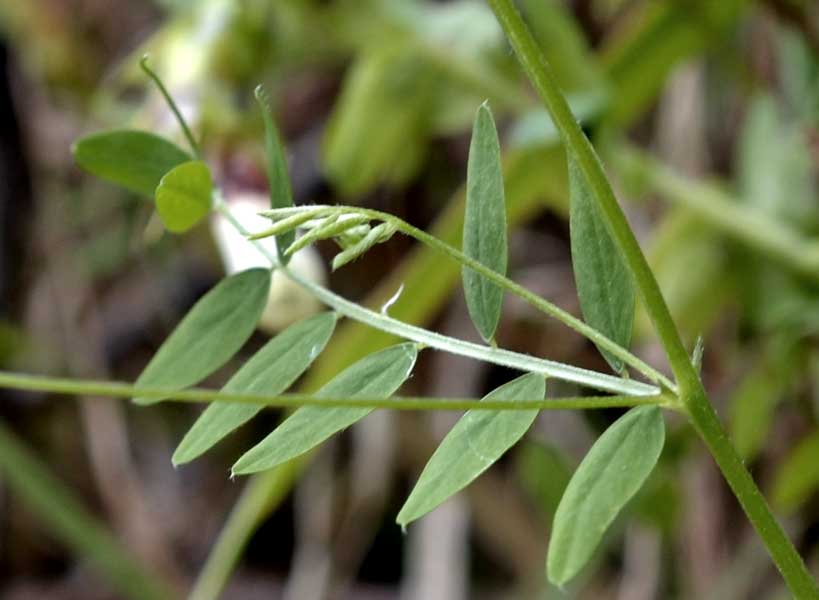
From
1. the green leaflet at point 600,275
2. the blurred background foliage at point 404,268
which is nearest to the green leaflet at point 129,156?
the green leaflet at point 600,275

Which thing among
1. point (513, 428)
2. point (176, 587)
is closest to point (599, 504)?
point (513, 428)

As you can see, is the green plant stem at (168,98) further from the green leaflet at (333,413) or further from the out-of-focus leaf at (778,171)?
the out-of-focus leaf at (778,171)

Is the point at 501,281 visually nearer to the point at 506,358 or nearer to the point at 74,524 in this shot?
the point at 506,358

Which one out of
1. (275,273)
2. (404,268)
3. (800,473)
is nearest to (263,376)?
(275,273)

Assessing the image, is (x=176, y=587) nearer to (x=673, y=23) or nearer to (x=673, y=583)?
(x=673, y=583)

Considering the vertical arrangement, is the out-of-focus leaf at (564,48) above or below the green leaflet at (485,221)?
below

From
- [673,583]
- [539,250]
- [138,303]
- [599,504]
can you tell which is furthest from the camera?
[138,303]

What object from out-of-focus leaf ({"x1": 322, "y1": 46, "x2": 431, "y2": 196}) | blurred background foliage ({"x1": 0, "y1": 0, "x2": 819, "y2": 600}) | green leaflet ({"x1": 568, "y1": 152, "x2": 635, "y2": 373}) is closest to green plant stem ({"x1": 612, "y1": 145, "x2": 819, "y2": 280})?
blurred background foliage ({"x1": 0, "y1": 0, "x2": 819, "y2": 600})
